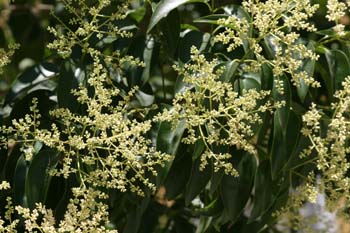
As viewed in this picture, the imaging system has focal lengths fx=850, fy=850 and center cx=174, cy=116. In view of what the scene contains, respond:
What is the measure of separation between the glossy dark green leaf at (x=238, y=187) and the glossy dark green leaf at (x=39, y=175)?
0.28 meters

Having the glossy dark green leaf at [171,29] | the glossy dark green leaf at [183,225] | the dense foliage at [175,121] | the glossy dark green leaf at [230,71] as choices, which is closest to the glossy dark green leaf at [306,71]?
the dense foliage at [175,121]

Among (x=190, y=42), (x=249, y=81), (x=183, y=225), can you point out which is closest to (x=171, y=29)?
(x=190, y=42)

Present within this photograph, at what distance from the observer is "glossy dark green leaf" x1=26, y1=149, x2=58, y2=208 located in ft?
4.25

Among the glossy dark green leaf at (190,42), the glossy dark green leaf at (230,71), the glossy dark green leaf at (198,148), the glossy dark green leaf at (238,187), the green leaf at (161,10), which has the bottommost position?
the glossy dark green leaf at (238,187)

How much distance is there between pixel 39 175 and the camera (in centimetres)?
130

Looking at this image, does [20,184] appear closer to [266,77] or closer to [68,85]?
[68,85]

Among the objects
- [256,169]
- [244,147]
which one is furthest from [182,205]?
[244,147]

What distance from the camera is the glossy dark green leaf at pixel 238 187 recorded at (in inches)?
54.1

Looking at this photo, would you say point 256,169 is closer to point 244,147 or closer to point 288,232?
point 244,147

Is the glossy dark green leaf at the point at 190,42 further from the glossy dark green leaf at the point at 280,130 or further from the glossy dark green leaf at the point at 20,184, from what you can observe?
the glossy dark green leaf at the point at 20,184

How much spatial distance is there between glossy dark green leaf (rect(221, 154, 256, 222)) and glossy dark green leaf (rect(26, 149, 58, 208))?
0.28 metres

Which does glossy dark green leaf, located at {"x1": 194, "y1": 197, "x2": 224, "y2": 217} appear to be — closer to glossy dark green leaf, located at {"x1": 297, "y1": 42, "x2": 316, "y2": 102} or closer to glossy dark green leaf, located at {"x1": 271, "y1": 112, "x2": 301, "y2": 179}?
glossy dark green leaf, located at {"x1": 271, "y1": 112, "x2": 301, "y2": 179}

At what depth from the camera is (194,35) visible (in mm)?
1449

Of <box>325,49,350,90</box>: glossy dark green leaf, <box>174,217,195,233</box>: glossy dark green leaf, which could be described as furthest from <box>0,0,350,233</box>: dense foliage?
<box>174,217,195,233</box>: glossy dark green leaf
